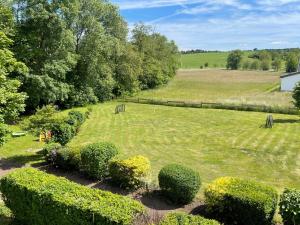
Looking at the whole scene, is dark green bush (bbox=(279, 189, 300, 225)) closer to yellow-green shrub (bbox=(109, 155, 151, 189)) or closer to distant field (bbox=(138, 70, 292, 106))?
yellow-green shrub (bbox=(109, 155, 151, 189))

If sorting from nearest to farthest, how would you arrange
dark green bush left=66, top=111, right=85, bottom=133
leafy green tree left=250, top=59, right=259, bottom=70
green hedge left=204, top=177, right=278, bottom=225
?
1. green hedge left=204, top=177, right=278, bottom=225
2. dark green bush left=66, top=111, right=85, bottom=133
3. leafy green tree left=250, top=59, right=259, bottom=70

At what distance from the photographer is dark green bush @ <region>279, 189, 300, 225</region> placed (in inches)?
432

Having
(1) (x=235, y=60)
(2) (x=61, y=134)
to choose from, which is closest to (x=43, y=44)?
(2) (x=61, y=134)

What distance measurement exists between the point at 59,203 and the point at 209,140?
18.3 m

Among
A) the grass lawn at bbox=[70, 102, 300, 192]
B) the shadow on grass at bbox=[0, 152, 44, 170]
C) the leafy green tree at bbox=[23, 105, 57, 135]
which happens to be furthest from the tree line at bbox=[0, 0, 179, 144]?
the grass lawn at bbox=[70, 102, 300, 192]

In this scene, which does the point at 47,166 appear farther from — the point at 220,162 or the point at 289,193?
the point at 289,193

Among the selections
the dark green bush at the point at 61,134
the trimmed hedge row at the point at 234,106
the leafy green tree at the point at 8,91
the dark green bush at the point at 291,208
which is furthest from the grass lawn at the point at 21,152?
the trimmed hedge row at the point at 234,106

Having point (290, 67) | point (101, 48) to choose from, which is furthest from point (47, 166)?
point (290, 67)

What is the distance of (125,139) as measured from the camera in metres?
27.9

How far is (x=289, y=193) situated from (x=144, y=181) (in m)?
6.12

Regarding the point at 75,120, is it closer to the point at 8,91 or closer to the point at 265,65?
the point at 8,91

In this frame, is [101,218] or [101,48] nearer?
[101,218]

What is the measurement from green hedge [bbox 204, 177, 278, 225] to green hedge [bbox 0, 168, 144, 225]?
3615 millimetres

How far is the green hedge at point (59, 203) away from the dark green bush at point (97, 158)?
4107mm
